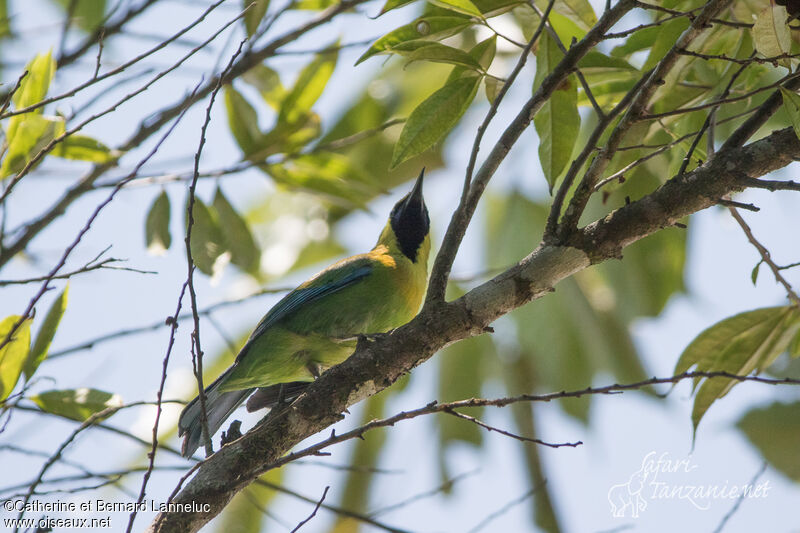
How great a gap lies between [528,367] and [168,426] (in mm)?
2915

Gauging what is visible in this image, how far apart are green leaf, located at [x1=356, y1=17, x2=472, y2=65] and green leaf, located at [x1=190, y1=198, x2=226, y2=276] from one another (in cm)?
149

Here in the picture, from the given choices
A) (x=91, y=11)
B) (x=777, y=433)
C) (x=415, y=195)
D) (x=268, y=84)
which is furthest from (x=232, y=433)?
(x=777, y=433)

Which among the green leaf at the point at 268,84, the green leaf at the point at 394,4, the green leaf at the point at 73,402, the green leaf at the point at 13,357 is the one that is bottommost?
the green leaf at the point at 73,402

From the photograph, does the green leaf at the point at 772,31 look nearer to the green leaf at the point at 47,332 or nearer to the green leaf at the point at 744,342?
the green leaf at the point at 744,342

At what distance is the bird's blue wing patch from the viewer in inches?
171

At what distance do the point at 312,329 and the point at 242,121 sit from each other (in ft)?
3.87

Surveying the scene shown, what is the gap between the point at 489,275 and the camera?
477 centimetres

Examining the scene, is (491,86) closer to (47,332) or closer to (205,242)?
(205,242)

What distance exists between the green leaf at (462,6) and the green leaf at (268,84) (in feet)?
6.34

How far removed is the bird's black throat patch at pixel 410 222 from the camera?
16.7ft

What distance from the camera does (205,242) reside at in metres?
3.88

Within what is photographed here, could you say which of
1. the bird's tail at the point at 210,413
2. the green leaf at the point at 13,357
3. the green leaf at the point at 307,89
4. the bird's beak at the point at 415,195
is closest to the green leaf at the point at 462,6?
the green leaf at the point at 307,89

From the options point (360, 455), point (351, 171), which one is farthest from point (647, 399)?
point (351, 171)

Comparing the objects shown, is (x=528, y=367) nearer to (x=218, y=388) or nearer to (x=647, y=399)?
(x=647, y=399)
